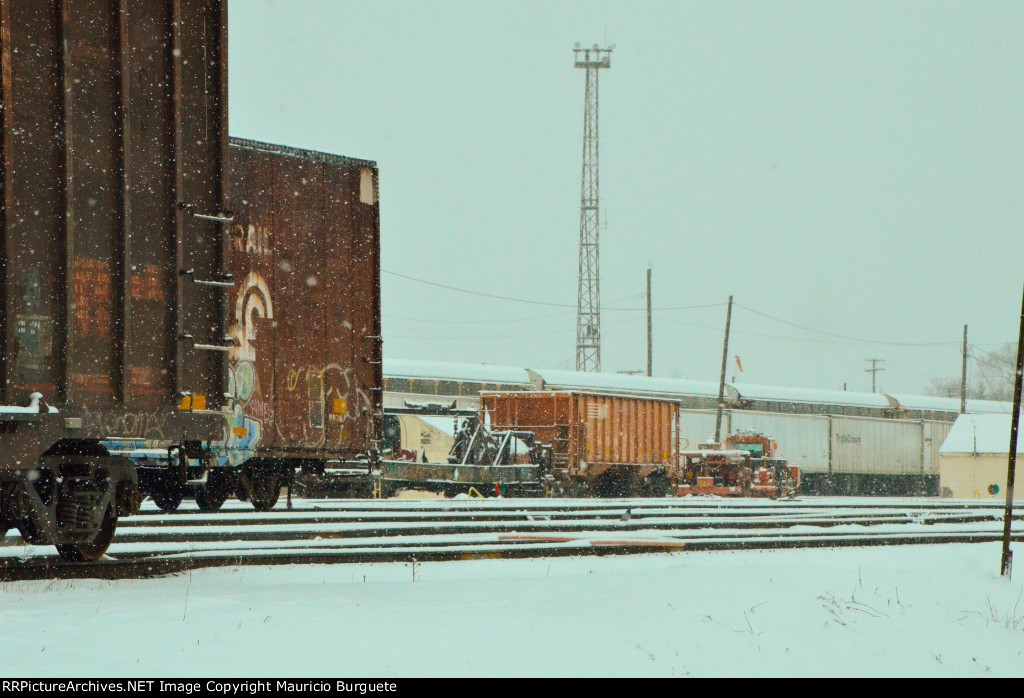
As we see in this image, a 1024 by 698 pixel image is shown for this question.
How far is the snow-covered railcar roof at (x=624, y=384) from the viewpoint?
3750 cm

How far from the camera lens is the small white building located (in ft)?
131

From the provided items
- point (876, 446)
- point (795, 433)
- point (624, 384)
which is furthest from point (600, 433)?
point (876, 446)

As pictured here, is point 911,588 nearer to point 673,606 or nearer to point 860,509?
point 673,606

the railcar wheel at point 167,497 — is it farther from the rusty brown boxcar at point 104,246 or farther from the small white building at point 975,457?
the small white building at point 975,457

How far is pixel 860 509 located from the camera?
1984cm

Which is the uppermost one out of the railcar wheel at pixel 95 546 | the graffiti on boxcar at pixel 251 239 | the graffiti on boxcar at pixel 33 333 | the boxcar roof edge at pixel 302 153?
the boxcar roof edge at pixel 302 153

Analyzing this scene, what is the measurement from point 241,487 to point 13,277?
618 centimetres

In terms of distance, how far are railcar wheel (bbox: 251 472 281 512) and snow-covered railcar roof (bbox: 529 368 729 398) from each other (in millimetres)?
22926

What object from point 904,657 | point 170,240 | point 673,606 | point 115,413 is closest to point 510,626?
point 673,606

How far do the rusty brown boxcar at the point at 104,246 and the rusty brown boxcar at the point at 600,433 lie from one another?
20.5 meters

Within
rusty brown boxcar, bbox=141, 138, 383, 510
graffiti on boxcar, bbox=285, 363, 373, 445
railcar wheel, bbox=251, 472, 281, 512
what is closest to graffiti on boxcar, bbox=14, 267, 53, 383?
rusty brown boxcar, bbox=141, 138, 383, 510

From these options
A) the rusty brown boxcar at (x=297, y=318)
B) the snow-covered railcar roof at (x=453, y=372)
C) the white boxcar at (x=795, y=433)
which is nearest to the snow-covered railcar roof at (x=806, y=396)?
the white boxcar at (x=795, y=433)

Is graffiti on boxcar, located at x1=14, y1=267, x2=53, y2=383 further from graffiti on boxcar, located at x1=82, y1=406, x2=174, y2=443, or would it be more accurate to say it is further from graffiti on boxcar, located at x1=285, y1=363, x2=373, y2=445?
graffiti on boxcar, located at x1=285, y1=363, x2=373, y2=445

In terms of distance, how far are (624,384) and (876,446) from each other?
12.0 m
